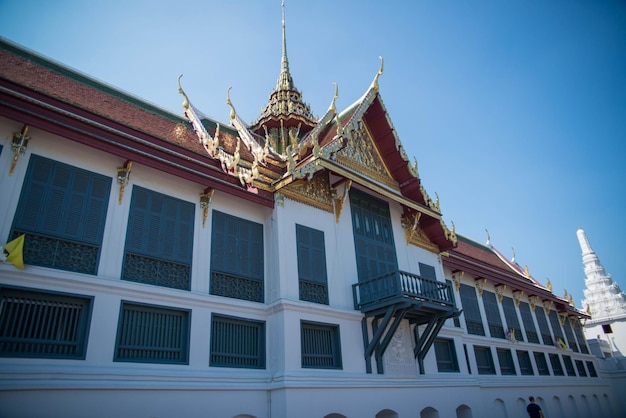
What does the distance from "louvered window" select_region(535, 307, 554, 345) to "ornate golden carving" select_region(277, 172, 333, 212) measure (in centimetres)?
1424

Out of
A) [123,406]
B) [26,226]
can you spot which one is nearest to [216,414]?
[123,406]

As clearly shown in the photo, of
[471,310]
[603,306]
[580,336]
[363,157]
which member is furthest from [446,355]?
[603,306]

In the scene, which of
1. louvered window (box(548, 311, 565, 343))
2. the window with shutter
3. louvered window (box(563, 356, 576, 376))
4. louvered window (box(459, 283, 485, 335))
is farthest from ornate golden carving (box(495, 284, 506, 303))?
the window with shutter

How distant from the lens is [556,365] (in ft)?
70.5

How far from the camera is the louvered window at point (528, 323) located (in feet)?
68.1

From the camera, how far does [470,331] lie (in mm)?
17672

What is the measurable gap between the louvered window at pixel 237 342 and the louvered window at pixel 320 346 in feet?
3.29

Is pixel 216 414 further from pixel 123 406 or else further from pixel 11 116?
pixel 11 116

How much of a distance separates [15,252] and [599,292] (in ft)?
151

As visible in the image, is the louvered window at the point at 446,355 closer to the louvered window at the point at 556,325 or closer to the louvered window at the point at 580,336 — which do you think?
the louvered window at the point at 556,325

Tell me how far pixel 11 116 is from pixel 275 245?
609 cm

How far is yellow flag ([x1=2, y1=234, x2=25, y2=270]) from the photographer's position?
7.82 m

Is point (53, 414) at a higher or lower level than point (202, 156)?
lower

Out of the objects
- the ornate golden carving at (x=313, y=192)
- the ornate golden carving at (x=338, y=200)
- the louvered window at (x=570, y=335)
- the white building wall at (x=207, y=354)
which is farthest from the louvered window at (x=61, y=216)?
the louvered window at (x=570, y=335)
